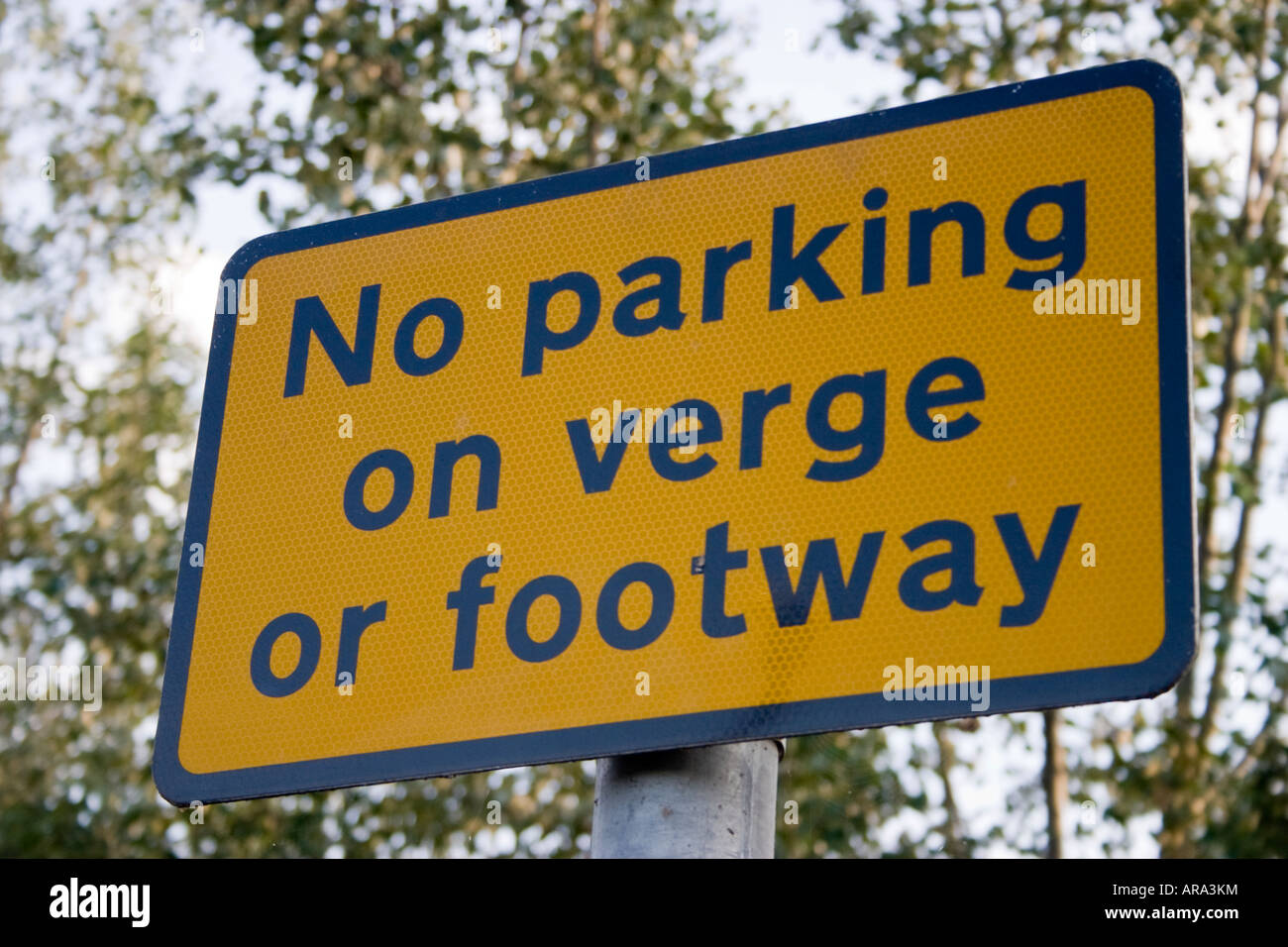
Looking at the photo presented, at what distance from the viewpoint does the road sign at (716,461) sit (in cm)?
145

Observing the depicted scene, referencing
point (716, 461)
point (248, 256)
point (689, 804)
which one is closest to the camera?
point (689, 804)

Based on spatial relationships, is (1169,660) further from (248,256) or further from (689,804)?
(248,256)

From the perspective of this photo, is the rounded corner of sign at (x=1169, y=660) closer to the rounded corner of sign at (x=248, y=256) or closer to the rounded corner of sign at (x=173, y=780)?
the rounded corner of sign at (x=173, y=780)

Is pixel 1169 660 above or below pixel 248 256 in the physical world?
below

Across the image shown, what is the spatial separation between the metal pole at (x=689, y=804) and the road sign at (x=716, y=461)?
0.14 feet

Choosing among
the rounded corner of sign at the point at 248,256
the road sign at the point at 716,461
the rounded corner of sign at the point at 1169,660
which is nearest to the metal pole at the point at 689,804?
the road sign at the point at 716,461

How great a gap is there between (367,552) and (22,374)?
27.8 feet

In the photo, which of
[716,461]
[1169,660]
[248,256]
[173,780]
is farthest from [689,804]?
[248,256]

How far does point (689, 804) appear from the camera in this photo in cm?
149

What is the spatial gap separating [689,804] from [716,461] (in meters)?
0.36

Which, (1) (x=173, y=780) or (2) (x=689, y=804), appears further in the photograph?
(1) (x=173, y=780)

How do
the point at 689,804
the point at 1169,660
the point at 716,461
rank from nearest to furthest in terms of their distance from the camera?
the point at 1169,660 → the point at 689,804 → the point at 716,461
